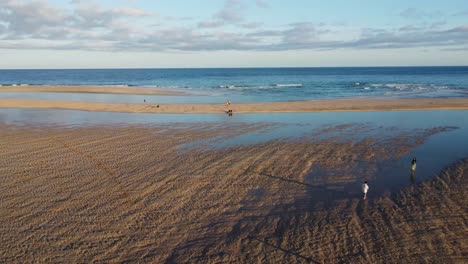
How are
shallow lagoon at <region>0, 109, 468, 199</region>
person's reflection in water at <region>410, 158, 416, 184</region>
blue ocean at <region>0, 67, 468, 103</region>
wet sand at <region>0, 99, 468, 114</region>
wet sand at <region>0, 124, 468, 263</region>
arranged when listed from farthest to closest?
1. blue ocean at <region>0, 67, 468, 103</region>
2. wet sand at <region>0, 99, 468, 114</region>
3. shallow lagoon at <region>0, 109, 468, 199</region>
4. person's reflection in water at <region>410, 158, 416, 184</region>
5. wet sand at <region>0, 124, 468, 263</region>

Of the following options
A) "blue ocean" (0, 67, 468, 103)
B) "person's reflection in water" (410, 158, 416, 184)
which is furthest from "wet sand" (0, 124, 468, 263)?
"blue ocean" (0, 67, 468, 103)

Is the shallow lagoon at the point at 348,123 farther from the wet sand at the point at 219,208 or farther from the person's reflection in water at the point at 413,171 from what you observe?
the wet sand at the point at 219,208

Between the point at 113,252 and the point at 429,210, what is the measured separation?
38.8 ft

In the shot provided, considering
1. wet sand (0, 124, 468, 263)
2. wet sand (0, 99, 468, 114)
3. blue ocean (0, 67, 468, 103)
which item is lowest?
wet sand (0, 124, 468, 263)

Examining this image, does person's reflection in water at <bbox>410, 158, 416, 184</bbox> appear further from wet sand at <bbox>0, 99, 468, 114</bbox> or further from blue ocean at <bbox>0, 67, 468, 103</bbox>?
blue ocean at <bbox>0, 67, 468, 103</bbox>

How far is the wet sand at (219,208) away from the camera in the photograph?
11859 mm

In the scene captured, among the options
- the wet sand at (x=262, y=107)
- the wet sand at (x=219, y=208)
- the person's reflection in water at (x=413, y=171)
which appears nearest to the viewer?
the wet sand at (x=219, y=208)

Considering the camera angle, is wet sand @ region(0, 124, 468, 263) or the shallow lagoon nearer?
wet sand @ region(0, 124, 468, 263)

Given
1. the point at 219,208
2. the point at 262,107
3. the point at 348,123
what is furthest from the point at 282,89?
the point at 219,208

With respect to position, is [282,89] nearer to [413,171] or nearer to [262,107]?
[262,107]

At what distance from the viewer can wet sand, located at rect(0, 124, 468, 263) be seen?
1186 cm

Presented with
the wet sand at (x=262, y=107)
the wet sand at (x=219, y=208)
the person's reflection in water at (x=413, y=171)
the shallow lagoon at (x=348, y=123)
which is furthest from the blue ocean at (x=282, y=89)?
the person's reflection in water at (x=413, y=171)

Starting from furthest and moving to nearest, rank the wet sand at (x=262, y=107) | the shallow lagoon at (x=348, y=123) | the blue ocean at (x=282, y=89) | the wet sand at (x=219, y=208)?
1. the blue ocean at (x=282, y=89)
2. the wet sand at (x=262, y=107)
3. the shallow lagoon at (x=348, y=123)
4. the wet sand at (x=219, y=208)

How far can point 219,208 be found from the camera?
1509cm
